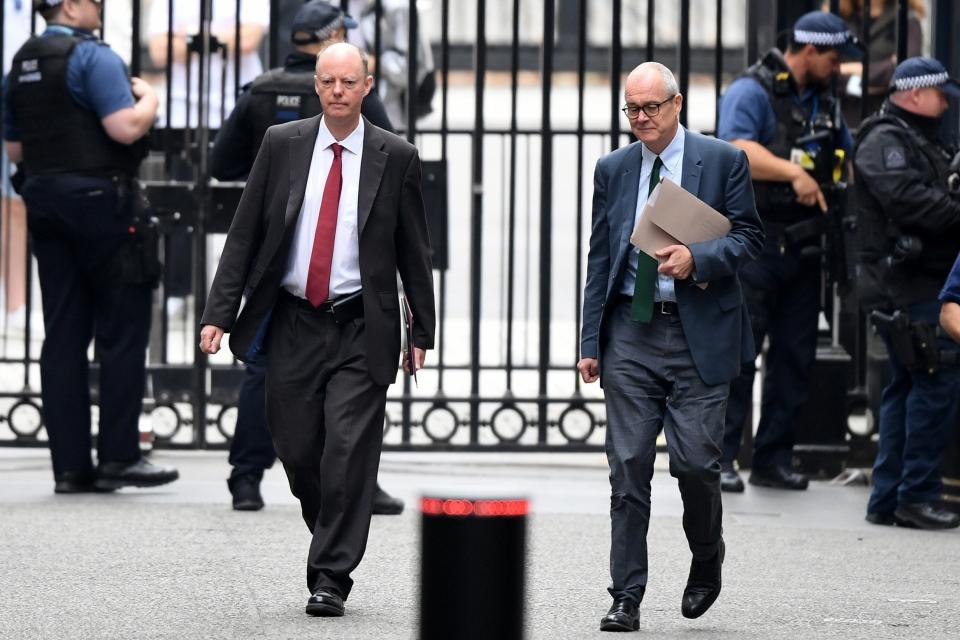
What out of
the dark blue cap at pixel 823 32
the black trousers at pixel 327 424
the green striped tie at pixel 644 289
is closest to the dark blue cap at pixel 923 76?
the dark blue cap at pixel 823 32

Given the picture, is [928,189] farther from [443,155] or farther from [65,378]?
[65,378]

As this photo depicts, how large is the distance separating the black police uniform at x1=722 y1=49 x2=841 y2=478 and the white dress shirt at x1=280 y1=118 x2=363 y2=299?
9.16 ft

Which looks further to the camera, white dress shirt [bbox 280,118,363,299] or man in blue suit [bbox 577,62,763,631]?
white dress shirt [bbox 280,118,363,299]

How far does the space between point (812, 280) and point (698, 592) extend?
3.24m

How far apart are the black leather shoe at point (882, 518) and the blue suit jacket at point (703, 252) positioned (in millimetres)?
2297

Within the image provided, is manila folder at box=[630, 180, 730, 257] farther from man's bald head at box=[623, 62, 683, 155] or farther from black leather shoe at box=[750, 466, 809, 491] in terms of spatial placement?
black leather shoe at box=[750, 466, 809, 491]

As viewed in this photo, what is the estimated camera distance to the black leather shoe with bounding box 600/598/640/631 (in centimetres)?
577

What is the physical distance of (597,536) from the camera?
25.2 feet

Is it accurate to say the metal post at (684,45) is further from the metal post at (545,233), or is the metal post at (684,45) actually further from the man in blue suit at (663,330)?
the man in blue suit at (663,330)

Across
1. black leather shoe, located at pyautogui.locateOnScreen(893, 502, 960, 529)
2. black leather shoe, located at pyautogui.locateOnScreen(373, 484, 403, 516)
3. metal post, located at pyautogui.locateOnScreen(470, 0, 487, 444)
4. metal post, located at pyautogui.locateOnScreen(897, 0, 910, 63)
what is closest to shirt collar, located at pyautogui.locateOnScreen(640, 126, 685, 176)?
black leather shoe, located at pyautogui.locateOnScreen(373, 484, 403, 516)

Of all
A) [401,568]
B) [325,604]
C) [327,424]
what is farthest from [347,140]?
[401,568]

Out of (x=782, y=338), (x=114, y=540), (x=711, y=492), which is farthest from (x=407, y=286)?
(x=782, y=338)

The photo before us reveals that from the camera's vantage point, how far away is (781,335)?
29.3 ft

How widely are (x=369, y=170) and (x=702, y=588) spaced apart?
1665 mm
